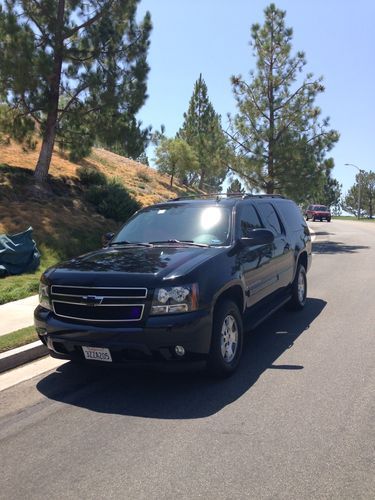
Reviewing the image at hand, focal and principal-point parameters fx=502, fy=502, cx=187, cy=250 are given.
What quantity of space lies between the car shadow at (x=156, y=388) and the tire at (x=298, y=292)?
1.98 metres

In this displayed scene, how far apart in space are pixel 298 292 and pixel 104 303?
423 cm

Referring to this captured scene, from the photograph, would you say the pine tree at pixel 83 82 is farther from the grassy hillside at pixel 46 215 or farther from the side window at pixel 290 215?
the side window at pixel 290 215

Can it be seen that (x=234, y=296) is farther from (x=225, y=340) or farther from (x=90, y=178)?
(x=90, y=178)

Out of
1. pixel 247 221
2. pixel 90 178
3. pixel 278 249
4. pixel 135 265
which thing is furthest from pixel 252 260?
pixel 90 178

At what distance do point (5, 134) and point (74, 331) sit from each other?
46.2ft

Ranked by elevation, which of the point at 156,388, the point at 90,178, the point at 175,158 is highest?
the point at 175,158

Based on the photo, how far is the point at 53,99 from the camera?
53.6ft

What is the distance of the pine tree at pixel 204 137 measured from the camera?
79.5 ft

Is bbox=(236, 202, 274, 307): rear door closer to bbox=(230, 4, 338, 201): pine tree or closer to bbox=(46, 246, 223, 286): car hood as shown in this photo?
bbox=(46, 246, 223, 286): car hood

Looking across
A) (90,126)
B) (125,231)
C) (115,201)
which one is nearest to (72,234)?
(115,201)

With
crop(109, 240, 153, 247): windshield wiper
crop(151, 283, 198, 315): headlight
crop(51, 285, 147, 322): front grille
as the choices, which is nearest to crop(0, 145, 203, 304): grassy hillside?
crop(109, 240, 153, 247): windshield wiper

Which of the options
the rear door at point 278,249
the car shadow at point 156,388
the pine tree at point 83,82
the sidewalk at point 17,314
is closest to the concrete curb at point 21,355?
the car shadow at point 156,388

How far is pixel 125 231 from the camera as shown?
6.46 m

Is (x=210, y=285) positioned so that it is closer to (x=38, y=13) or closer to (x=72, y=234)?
(x=72, y=234)
